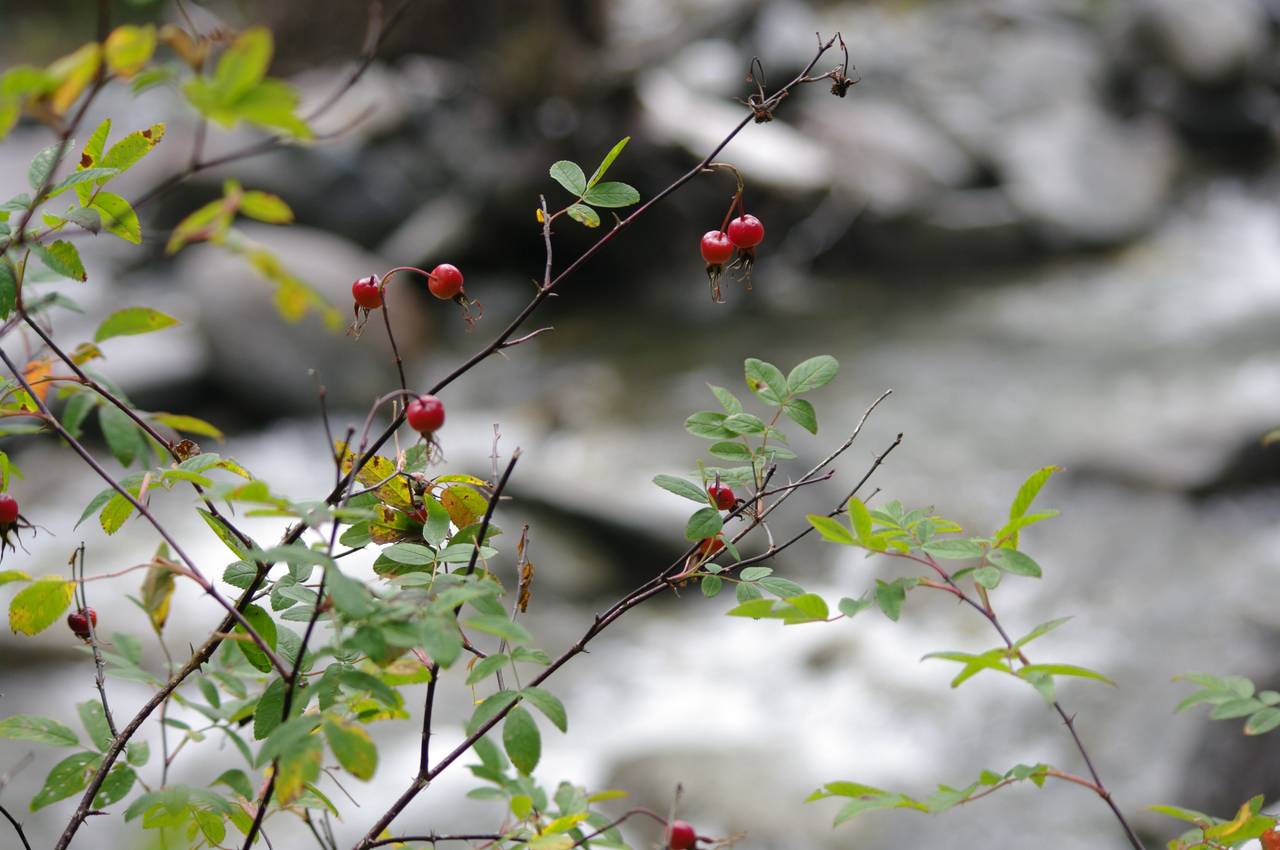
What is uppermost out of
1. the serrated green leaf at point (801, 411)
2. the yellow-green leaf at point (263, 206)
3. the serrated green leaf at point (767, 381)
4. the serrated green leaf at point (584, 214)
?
the yellow-green leaf at point (263, 206)

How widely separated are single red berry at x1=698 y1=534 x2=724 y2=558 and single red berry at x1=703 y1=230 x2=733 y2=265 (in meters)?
0.28

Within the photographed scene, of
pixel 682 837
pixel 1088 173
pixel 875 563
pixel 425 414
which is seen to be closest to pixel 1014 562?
pixel 682 837

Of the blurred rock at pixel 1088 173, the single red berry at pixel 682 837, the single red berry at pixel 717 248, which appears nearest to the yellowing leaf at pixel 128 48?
the single red berry at pixel 717 248

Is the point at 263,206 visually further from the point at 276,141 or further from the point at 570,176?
the point at 570,176

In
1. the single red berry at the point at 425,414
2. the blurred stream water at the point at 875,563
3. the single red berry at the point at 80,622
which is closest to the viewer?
the single red berry at the point at 425,414

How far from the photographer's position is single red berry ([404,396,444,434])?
2.77 ft

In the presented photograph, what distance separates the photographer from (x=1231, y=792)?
2.37m

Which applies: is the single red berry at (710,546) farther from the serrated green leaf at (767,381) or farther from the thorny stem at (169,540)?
the thorny stem at (169,540)

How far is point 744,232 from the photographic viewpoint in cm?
108

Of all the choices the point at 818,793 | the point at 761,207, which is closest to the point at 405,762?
the point at 818,793

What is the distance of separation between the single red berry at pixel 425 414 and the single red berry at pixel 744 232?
38cm

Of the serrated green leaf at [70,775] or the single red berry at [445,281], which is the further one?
the single red berry at [445,281]

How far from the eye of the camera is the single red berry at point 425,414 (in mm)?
844

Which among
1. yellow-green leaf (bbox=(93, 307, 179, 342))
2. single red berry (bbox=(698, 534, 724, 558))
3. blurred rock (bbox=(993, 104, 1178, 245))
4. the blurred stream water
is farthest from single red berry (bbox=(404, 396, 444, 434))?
blurred rock (bbox=(993, 104, 1178, 245))
